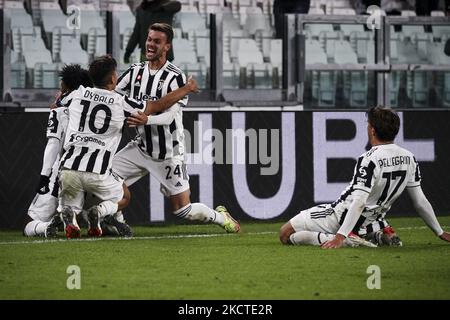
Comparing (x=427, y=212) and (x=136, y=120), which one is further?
(x=136, y=120)

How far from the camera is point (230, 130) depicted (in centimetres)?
1257

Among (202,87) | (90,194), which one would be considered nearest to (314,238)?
(90,194)

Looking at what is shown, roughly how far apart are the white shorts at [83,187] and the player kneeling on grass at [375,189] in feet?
5.87

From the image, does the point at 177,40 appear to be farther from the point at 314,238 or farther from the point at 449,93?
the point at 314,238

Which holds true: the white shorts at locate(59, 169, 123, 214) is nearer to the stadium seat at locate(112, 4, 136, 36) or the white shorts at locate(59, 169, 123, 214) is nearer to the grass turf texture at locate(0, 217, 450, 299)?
the grass turf texture at locate(0, 217, 450, 299)

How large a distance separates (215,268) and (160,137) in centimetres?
255

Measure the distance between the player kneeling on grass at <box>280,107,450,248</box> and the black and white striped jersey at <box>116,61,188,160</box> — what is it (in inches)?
65.6

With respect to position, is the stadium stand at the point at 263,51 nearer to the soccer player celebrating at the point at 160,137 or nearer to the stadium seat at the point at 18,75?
the stadium seat at the point at 18,75

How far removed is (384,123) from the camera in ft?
30.3

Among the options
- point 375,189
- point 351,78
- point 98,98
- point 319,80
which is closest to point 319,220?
point 375,189

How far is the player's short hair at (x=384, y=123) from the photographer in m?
9.23

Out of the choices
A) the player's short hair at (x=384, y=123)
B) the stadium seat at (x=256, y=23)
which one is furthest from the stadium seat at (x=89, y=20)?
the player's short hair at (x=384, y=123)

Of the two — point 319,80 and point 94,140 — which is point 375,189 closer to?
point 94,140
